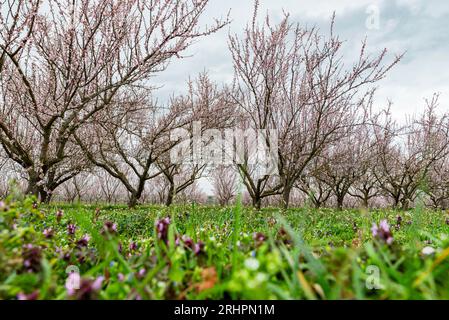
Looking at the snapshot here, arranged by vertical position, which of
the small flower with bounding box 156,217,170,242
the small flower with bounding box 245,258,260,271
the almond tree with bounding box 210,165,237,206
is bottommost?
the small flower with bounding box 245,258,260,271

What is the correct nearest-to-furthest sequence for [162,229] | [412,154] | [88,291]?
[88,291] < [162,229] < [412,154]

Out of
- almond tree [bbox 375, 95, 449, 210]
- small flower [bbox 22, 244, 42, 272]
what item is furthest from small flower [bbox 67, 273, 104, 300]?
almond tree [bbox 375, 95, 449, 210]

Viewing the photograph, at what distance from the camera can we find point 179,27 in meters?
8.57

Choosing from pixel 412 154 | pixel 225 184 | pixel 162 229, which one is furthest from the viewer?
pixel 225 184

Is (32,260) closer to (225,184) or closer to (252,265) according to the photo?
(252,265)

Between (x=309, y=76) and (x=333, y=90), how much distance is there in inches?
40.1

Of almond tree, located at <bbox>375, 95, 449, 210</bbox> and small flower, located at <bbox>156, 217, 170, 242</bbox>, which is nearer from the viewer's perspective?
small flower, located at <bbox>156, 217, 170, 242</bbox>

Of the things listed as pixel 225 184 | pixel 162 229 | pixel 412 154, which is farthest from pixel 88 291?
pixel 225 184

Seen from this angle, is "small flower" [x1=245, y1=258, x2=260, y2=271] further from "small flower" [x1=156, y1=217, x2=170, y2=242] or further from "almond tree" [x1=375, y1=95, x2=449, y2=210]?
"almond tree" [x1=375, y1=95, x2=449, y2=210]

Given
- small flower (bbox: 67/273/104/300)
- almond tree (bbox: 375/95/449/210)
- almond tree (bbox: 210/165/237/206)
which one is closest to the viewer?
small flower (bbox: 67/273/104/300)

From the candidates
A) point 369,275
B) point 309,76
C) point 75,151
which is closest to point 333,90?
point 309,76

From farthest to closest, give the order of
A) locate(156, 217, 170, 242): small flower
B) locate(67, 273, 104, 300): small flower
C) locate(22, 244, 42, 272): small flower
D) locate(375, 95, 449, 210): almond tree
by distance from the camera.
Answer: locate(375, 95, 449, 210): almond tree
locate(156, 217, 170, 242): small flower
locate(22, 244, 42, 272): small flower
locate(67, 273, 104, 300): small flower

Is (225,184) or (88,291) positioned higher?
(225,184)

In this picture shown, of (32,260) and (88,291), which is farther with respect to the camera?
(32,260)
